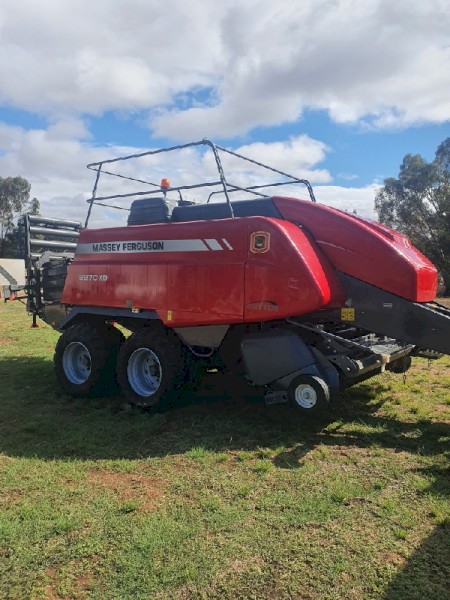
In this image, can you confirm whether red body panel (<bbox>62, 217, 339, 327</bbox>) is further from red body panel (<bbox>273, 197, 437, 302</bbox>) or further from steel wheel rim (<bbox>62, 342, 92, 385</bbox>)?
steel wheel rim (<bbox>62, 342, 92, 385</bbox>)

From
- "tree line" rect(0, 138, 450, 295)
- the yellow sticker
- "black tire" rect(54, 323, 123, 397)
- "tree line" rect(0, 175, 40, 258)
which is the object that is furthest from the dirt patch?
"tree line" rect(0, 175, 40, 258)

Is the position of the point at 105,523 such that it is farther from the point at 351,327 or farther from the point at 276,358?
the point at 351,327

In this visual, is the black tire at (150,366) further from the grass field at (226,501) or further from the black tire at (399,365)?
the black tire at (399,365)

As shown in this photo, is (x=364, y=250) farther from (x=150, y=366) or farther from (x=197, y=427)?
(x=150, y=366)

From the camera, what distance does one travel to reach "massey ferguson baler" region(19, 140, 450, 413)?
17.3 feet

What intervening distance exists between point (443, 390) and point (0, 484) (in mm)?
5756

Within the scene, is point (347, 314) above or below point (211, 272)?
below

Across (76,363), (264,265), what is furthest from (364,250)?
(76,363)

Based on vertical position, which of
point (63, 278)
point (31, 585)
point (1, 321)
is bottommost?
point (31, 585)

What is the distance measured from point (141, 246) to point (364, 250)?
9.12ft

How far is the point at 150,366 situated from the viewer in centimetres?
645

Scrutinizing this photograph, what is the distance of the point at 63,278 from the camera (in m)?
8.15

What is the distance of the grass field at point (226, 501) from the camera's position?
2.89 meters

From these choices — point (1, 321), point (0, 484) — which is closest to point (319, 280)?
point (0, 484)
